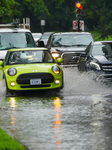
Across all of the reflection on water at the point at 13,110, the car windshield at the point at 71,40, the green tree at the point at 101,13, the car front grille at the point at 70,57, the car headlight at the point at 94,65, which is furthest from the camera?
the green tree at the point at 101,13

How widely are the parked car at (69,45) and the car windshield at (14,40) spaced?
1545 millimetres

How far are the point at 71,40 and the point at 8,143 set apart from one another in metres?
14.5

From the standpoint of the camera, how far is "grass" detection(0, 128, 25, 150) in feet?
23.1

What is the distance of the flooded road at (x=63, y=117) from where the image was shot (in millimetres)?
7855

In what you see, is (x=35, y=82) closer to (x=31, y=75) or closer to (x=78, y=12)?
(x=31, y=75)

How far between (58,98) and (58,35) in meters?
8.83

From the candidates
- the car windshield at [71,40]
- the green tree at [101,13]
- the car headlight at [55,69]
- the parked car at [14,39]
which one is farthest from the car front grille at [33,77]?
the green tree at [101,13]

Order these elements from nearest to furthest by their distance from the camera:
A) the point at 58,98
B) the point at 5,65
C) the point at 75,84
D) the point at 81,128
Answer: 1. the point at 81,128
2. the point at 58,98
3. the point at 5,65
4. the point at 75,84

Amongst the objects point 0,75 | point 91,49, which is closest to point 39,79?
point 0,75

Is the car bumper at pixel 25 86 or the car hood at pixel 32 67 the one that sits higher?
the car hood at pixel 32 67

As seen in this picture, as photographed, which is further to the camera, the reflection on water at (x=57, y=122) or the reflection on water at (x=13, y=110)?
the reflection on water at (x=13, y=110)

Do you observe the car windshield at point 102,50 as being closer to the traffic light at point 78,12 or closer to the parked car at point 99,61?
the parked car at point 99,61

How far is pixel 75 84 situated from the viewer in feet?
51.9

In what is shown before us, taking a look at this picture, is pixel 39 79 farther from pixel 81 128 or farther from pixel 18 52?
A: pixel 81 128
